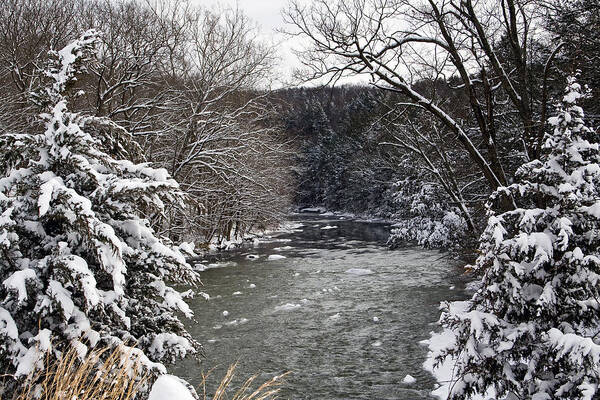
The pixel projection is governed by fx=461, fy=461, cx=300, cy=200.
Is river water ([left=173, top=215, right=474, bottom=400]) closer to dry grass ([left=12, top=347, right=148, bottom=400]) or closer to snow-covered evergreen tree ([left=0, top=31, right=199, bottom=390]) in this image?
snow-covered evergreen tree ([left=0, top=31, right=199, bottom=390])

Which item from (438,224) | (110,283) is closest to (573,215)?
(110,283)

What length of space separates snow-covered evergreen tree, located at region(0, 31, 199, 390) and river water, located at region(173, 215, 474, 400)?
2.82 m

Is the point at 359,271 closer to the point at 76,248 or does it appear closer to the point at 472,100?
the point at 472,100

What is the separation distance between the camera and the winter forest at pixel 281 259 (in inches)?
187

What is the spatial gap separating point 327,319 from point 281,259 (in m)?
9.36

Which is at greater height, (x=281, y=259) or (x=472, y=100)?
(x=472, y=100)

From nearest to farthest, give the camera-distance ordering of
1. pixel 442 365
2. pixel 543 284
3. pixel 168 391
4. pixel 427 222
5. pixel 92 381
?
→ 1. pixel 168 391
2. pixel 92 381
3. pixel 543 284
4. pixel 442 365
5. pixel 427 222

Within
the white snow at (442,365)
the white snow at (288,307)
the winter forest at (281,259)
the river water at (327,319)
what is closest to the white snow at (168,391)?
the winter forest at (281,259)

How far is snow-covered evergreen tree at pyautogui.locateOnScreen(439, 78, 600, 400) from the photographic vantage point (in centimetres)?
477

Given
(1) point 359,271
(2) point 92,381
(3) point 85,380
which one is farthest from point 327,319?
(3) point 85,380

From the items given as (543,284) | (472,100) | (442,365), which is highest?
(472,100)

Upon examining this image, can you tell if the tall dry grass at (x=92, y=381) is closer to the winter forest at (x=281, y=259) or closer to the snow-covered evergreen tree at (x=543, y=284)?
the winter forest at (x=281, y=259)

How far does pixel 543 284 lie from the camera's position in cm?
514

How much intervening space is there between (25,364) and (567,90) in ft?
20.9
